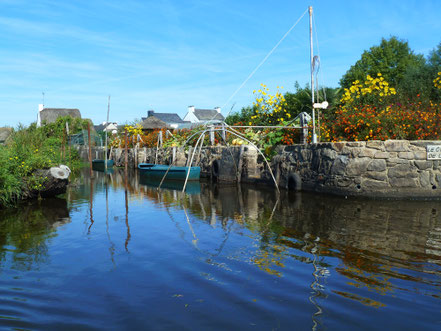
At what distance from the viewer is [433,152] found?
10664mm

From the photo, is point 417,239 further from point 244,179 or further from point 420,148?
point 244,179

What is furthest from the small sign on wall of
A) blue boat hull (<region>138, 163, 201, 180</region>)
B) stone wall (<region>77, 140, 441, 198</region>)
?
blue boat hull (<region>138, 163, 201, 180</region>)

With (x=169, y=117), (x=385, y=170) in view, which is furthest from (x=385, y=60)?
(x=169, y=117)

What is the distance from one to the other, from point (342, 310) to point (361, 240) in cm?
292

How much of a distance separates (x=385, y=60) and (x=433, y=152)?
32838 millimetres

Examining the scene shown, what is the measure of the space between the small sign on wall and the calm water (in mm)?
2096

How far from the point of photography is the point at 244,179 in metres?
16.4

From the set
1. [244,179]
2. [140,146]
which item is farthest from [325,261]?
[140,146]

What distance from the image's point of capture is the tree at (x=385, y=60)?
128ft

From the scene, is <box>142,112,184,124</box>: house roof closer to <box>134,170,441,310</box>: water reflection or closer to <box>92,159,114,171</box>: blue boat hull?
<box>92,159,114,171</box>: blue boat hull

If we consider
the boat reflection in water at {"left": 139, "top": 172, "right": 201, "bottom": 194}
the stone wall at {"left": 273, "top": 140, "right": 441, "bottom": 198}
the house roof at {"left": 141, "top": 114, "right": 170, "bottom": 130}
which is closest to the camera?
the stone wall at {"left": 273, "top": 140, "right": 441, "bottom": 198}

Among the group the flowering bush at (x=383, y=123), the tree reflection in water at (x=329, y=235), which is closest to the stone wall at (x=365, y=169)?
the tree reflection in water at (x=329, y=235)

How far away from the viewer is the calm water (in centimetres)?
355

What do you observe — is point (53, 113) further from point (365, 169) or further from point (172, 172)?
point (365, 169)
